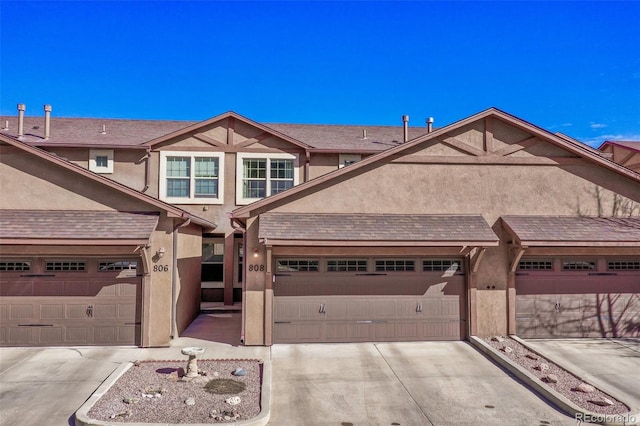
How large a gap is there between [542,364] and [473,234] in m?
3.64

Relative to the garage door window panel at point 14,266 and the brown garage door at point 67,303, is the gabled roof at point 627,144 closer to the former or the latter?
the brown garage door at point 67,303

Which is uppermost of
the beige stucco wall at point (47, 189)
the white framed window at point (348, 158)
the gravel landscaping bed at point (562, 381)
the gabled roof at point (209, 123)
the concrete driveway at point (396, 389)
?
the gabled roof at point (209, 123)

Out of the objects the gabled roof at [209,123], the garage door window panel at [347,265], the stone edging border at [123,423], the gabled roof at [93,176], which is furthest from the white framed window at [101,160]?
the garage door window panel at [347,265]

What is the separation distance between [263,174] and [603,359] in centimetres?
1365

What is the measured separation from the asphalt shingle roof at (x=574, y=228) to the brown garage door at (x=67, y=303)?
1103cm

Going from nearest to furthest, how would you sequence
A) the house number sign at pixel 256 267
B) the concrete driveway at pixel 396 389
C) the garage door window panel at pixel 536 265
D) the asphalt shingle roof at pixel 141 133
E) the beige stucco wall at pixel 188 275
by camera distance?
the concrete driveway at pixel 396 389
the house number sign at pixel 256 267
the garage door window panel at pixel 536 265
the beige stucco wall at pixel 188 275
the asphalt shingle roof at pixel 141 133

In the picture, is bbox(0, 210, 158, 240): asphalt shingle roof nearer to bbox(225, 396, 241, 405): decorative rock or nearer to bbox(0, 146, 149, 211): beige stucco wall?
bbox(0, 146, 149, 211): beige stucco wall

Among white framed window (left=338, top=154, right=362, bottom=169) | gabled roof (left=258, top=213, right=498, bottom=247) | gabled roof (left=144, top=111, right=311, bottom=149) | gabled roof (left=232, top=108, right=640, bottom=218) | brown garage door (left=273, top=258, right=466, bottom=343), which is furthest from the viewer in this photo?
white framed window (left=338, top=154, right=362, bottom=169)

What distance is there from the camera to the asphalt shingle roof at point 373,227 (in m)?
11.3

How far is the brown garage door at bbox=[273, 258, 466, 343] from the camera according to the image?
11844 mm

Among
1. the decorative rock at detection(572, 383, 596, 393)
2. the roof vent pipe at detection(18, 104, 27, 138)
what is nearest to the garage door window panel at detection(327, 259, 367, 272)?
the decorative rock at detection(572, 383, 596, 393)

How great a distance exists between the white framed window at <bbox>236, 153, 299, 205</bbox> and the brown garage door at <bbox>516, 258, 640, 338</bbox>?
1020 centimetres

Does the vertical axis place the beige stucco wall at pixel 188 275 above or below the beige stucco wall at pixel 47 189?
below

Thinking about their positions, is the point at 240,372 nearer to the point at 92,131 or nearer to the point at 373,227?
the point at 373,227
